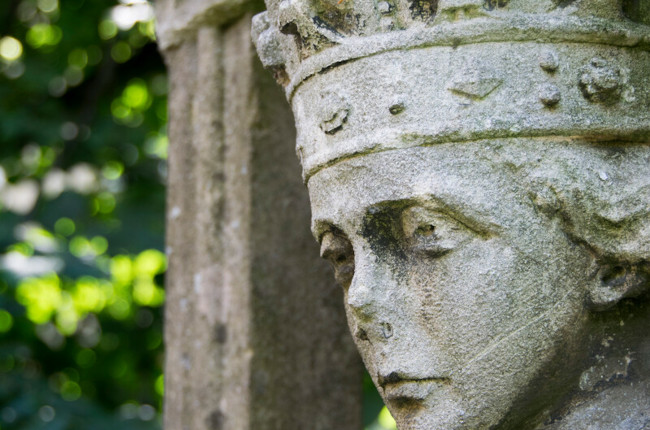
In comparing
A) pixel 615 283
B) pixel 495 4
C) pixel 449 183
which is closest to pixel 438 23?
pixel 495 4

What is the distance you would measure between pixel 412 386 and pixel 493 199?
0.34 m

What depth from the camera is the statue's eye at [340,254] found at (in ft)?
5.46

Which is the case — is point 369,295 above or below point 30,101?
below

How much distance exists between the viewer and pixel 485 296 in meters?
1.48

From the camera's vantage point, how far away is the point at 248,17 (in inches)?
92.2

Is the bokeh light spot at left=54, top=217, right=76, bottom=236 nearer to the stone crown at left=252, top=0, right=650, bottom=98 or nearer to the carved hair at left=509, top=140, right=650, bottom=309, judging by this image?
the stone crown at left=252, top=0, right=650, bottom=98

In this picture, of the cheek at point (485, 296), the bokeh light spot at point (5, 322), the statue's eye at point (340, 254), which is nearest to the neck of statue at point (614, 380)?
the cheek at point (485, 296)

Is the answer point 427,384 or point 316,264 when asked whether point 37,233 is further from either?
point 427,384

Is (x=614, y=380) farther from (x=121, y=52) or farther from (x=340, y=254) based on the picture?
(x=121, y=52)

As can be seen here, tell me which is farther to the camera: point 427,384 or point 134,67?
point 134,67

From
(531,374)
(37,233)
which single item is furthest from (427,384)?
(37,233)

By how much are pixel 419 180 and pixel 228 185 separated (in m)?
0.95

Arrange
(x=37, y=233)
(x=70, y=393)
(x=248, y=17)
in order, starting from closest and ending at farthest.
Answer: (x=248, y=17), (x=37, y=233), (x=70, y=393)

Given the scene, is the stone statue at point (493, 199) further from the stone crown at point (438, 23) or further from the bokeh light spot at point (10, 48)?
the bokeh light spot at point (10, 48)
